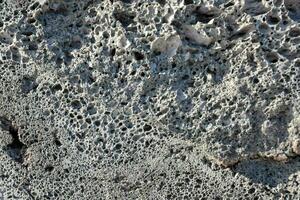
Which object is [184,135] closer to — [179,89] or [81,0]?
[179,89]

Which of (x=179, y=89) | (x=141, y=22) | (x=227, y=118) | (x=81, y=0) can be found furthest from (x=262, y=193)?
(x=81, y=0)

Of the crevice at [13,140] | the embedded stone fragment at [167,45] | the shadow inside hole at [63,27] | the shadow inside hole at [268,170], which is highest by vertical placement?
the shadow inside hole at [63,27]

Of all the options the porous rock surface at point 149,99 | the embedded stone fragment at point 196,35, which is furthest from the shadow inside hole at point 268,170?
the embedded stone fragment at point 196,35

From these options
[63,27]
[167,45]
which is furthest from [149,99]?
[63,27]

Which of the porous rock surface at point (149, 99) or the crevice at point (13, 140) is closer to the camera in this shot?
the porous rock surface at point (149, 99)

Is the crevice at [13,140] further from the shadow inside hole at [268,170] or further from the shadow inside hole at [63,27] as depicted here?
the shadow inside hole at [268,170]

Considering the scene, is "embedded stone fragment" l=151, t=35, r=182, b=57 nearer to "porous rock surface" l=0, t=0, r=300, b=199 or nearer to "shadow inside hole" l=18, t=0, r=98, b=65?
"porous rock surface" l=0, t=0, r=300, b=199

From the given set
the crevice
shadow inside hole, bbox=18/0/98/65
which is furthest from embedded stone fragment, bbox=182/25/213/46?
the crevice

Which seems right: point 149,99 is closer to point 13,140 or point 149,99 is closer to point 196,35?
point 196,35
